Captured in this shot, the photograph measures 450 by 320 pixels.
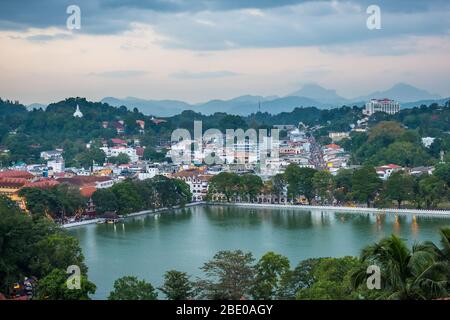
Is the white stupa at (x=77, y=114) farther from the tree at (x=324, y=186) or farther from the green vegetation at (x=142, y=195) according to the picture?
the tree at (x=324, y=186)

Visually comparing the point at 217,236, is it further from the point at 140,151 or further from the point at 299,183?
the point at 140,151

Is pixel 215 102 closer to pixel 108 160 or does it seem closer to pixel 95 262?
pixel 108 160

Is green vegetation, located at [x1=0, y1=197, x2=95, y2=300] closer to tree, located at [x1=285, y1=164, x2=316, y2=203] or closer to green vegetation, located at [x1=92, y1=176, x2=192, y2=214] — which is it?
green vegetation, located at [x1=92, y1=176, x2=192, y2=214]

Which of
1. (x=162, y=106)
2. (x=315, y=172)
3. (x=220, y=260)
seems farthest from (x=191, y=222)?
(x=162, y=106)

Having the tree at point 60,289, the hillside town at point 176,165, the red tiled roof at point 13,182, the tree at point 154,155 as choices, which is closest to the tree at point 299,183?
the hillside town at point 176,165

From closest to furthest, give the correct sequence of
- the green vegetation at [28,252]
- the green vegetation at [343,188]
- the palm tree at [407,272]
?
the palm tree at [407,272] → the green vegetation at [28,252] → the green vegetation at [343,188]

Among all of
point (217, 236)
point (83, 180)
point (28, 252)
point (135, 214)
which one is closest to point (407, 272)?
point (28, 252)
